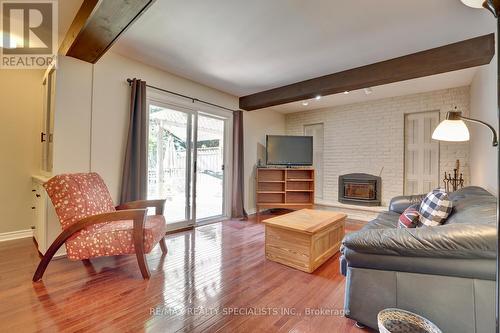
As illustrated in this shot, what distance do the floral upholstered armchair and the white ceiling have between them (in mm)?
1742

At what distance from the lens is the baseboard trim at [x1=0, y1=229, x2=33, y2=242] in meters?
2.97

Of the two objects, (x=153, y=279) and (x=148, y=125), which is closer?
(x=153, y=279)

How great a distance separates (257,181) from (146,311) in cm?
345

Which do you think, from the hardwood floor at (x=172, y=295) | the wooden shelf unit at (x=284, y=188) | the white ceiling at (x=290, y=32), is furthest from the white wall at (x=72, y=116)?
the wooden shelf unit at (x=284, y=188)

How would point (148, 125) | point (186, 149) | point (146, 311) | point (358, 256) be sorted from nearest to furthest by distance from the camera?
1. point (358, 256)
2. point (146, 311)
3. point (148, 125)
4. point (186, 149)

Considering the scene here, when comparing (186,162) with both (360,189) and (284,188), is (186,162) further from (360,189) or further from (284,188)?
(360,189)

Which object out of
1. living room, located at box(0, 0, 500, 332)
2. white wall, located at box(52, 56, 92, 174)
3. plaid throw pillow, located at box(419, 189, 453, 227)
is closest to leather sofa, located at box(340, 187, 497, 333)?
living room, located at box(0, 0, 500, 332)

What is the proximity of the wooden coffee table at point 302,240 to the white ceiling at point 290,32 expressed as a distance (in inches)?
80.0

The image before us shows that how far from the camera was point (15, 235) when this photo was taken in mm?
3049

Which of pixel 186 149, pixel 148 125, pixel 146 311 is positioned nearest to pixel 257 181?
pixel 186 149

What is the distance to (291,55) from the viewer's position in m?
2.79

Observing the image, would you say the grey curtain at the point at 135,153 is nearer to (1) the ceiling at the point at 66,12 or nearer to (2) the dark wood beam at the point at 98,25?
(2) the dark wood beam at the point at 98,25

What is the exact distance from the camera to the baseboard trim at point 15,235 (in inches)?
117

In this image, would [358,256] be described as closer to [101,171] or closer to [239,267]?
[239,267]
